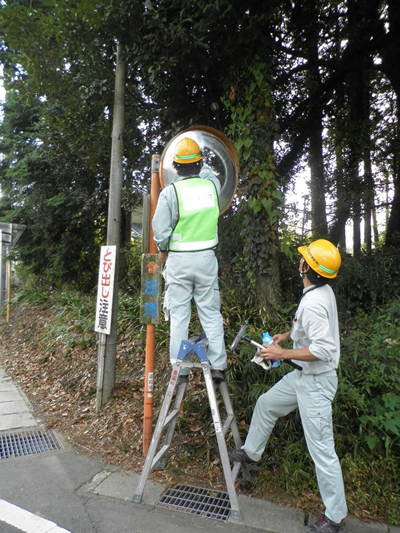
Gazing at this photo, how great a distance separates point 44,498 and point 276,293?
10.6ft

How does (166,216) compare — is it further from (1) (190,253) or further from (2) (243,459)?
(2) (243,459)

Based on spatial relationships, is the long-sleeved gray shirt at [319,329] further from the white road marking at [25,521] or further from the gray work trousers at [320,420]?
the white road marking at [25,521]

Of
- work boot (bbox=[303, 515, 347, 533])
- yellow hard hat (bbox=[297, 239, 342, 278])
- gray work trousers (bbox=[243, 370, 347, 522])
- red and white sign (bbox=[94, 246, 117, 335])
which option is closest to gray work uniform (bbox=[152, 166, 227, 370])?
gray work trousers (bbox=[243, 370, 347, 522])

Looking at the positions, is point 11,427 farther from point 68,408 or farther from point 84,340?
point 84,340

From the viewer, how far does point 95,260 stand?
1142 cm

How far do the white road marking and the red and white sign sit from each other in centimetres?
206

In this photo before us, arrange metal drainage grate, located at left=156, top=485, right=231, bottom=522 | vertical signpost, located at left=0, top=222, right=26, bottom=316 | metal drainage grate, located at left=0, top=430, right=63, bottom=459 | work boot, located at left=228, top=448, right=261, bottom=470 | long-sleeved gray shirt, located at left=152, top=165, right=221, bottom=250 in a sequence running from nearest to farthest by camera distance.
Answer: metal drainage grate, located at left=156, top=485, right=231, bottom=522, long-sleeved gray shirt, located at left=152, top=165, right=221, bottom=250, work boot, located at left=228, top=448, right=261, bottom=470, metal drainage grate, located at left=0, top=430, right=63, bottom=459, vertical signpost, located at left=0, top=222, right=26, bottom=316

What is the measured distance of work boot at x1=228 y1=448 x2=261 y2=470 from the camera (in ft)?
10.5

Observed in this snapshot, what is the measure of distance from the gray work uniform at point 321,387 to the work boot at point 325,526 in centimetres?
5

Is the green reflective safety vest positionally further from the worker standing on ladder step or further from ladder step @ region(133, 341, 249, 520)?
ladder step @ region(133, 341, 249, 520)

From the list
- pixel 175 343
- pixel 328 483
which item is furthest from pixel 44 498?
A: pixel 328 483

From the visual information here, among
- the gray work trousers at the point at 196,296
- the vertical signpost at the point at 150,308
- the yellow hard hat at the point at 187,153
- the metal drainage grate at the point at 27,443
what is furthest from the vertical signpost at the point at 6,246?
the gray work trousers at the point at 196,296

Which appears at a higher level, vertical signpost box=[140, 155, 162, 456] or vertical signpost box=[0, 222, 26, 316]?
vertical signpost box=[0, 222, 26, 316]

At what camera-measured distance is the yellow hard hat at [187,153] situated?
3.21 meters
